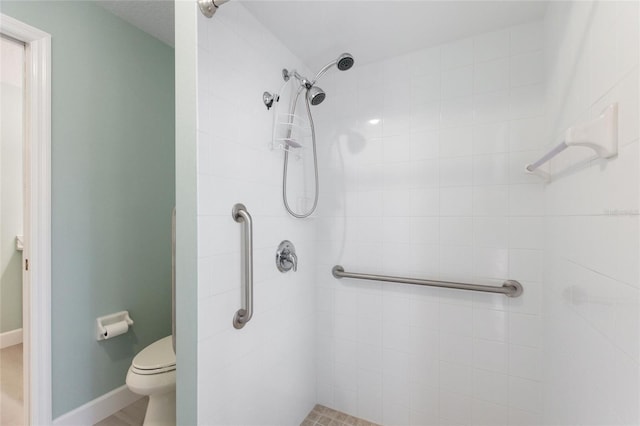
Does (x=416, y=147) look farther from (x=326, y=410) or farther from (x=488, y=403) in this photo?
(x=326, y=410)

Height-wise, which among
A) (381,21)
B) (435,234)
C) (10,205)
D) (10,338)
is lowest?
(10,338)

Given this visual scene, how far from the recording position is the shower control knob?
4.80 feet

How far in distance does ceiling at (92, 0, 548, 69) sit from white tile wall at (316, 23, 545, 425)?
0.27 feet

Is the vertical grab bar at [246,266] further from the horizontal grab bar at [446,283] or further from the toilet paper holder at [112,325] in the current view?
the toilet paper holder at [112,325]

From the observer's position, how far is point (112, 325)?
1.66 meters

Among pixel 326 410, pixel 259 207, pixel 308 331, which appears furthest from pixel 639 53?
pixel 326 410

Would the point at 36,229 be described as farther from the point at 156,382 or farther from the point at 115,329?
the point at 156,382

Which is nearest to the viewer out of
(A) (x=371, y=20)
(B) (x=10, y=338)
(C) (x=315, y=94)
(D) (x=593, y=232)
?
(D) (x=593, y=232)

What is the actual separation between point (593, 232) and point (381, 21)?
1.21 m

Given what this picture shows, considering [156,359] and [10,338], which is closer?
[156,359]

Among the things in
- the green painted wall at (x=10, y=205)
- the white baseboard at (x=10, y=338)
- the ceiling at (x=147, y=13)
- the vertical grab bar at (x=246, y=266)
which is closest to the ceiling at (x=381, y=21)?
the ceiling at (x=147, y=13)

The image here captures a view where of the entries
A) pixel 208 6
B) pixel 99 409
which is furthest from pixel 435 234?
pixel 99 409

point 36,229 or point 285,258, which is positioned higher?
point 36,229

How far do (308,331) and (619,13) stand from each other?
1.79 meters
